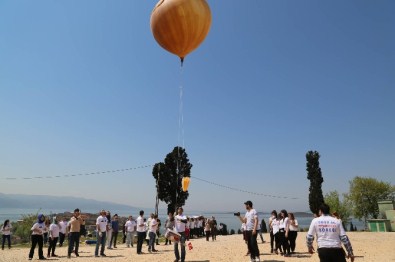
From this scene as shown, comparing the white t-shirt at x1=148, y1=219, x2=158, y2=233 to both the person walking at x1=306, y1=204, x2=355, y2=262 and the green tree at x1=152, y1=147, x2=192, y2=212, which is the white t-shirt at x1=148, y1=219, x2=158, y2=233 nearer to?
the person walking at x1=306, y1=204, x2=355, y2=262

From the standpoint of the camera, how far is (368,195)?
208 feet

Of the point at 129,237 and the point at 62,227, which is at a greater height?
the point at 62,227

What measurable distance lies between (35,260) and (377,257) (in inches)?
604

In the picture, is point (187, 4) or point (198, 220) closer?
point (187, 4)

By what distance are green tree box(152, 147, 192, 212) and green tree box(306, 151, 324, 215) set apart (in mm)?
20634

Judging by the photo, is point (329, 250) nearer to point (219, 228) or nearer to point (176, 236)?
point (176, 236)

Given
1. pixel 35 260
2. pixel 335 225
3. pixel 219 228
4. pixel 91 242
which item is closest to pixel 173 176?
pixel 219 228

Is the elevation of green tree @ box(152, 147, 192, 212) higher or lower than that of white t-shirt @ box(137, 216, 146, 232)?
higher

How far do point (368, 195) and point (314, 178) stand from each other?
2680cm

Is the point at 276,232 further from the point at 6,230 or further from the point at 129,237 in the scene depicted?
the point at 6,230

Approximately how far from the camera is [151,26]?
11.7 metres

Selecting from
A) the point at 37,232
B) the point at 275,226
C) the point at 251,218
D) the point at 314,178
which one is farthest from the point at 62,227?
the point at 314,178

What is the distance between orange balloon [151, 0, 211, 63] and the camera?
10773 mm

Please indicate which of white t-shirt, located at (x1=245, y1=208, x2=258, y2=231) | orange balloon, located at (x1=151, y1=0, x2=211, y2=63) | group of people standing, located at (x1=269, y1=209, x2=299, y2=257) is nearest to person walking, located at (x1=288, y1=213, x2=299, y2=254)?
group of people standing, located at (x1=269, y1=209, x2=299, y2=257)
